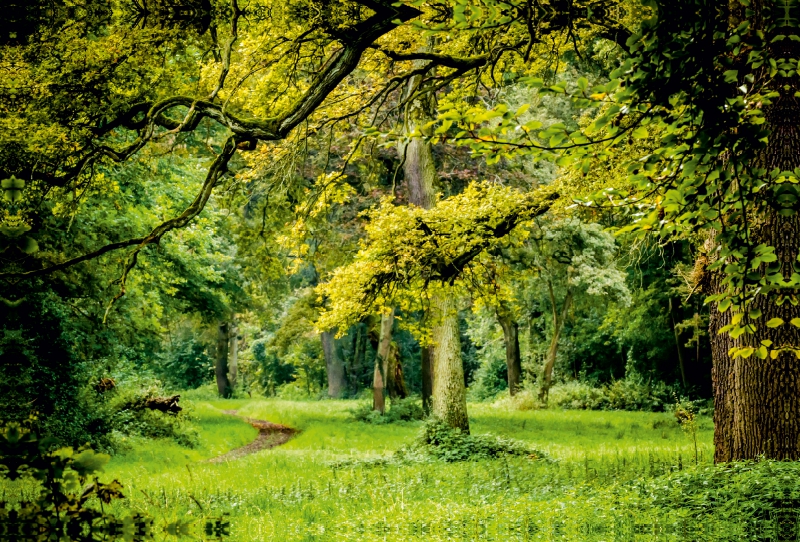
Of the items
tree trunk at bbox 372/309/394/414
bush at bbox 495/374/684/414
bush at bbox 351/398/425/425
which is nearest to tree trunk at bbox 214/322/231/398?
bush at bbox 351/398/425/425

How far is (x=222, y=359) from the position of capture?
35250 millimetres

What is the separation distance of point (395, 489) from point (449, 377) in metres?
6.10

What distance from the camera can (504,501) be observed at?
7812 millimetres

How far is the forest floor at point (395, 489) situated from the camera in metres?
6.38

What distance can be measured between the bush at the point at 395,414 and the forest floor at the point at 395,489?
3.06m

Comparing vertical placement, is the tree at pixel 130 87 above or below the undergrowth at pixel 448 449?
above

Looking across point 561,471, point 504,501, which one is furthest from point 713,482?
point 561,471

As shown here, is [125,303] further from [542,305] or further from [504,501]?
[542,305]

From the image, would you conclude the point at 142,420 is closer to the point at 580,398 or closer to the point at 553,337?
the point at 553,337

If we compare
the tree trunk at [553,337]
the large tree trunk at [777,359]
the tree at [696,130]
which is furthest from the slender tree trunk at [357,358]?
the tree at [696,130]

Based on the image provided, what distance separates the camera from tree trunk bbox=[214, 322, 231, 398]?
Answer: 1359 inches

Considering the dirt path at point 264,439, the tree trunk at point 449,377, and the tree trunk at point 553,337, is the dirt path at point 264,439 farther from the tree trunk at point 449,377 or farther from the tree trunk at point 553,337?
the tree trunk at point 553,337

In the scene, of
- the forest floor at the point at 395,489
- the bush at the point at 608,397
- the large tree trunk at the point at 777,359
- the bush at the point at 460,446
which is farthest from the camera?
the bush at the point at 608,397

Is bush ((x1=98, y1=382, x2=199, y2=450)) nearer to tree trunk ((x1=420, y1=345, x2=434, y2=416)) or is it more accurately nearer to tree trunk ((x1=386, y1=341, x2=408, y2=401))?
tree trunk ((x1=420, y1=345, x2=434, y2=416))
